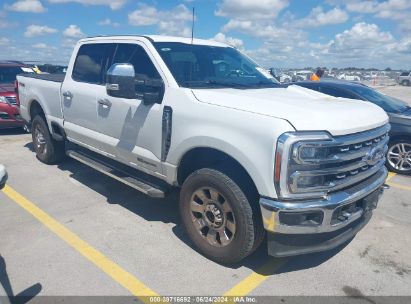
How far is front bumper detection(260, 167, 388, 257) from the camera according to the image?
2.84 meters

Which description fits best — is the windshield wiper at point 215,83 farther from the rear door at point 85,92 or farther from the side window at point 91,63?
the side window at point 91,63

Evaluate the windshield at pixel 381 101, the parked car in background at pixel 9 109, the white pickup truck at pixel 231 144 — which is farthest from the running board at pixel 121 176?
the windshield at pixel 381 101

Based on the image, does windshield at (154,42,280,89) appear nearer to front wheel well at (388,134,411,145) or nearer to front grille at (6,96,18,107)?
front wheel well at (388,134,411,145)

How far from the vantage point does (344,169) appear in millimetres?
2965

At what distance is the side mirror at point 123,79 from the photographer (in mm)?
3555

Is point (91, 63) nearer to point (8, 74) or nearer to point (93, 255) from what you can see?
point (93, 255)

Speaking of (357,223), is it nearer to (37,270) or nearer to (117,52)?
(37,270)

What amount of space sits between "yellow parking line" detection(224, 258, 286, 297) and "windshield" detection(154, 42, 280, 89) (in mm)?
1869

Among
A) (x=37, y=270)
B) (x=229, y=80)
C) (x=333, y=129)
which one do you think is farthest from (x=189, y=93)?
(x=37, y=270)

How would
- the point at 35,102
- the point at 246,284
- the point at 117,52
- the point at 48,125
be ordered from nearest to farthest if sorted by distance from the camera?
the point at 246,284 → the point at 117,52 → the point at 48,125 → the point at 35,102

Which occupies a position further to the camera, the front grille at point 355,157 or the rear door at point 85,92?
the rear door at point 85,92

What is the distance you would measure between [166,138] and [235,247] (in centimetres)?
126

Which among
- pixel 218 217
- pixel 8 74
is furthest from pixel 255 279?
pixel 8 74

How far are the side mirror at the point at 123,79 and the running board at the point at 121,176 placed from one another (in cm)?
99
